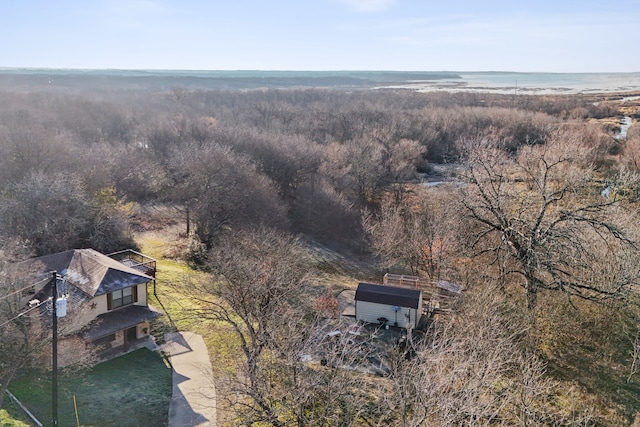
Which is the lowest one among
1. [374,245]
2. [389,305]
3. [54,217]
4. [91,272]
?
[374,245]

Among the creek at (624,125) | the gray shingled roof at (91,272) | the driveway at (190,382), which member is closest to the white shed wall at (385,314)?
the driveway at (190,382)

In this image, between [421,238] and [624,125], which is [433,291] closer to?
[421,238]

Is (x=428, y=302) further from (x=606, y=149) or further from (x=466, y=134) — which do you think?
(x=466, y=134)

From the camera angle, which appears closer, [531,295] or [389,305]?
[531,295]

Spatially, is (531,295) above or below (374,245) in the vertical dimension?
above

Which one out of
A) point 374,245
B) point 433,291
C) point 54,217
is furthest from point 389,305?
point 54,217

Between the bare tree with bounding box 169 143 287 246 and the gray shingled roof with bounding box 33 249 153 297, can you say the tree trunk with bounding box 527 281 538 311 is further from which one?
the bare tree with bounding box 169 143 287 246

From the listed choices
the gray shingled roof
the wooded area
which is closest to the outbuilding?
the wooded area
